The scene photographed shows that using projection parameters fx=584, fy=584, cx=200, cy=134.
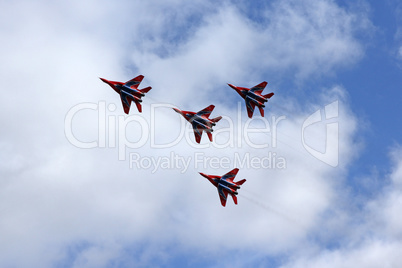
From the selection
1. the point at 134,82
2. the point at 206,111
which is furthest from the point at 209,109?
the point at 134,82

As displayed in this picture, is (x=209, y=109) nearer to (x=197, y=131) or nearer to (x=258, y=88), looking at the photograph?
(x=197, y=131)

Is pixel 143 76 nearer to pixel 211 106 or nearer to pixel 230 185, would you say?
pixel 211 106

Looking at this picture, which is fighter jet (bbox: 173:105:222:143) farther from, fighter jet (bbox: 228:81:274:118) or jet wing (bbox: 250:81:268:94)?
jet wing (bbox: 250:81:268:94)

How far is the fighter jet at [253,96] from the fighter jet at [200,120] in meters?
11.8

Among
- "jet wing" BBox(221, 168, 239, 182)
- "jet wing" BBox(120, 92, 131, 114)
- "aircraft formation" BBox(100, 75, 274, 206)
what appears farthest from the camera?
"jet wing" BBox(221, 168, 239, 182)

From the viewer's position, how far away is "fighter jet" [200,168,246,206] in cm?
16850

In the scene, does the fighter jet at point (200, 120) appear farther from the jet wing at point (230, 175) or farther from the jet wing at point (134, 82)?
the jet wing at point (134, 82)

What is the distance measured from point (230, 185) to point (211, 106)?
23.7 m

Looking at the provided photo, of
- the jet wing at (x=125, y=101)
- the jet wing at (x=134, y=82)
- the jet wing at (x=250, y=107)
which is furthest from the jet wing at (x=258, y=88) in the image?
the jet wing at (x=125, y=101)

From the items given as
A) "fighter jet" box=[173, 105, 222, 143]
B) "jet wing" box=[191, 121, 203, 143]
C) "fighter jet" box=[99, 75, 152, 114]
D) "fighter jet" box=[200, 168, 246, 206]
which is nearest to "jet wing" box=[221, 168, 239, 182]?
"fighter jet" box=[200, 168, 246, 206]

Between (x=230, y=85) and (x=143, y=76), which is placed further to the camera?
(x=230, y=85)

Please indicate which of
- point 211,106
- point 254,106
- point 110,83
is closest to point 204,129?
point 211,106

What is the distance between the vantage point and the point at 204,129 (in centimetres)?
17062

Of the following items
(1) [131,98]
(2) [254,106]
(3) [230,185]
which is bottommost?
(3) [230,185]
